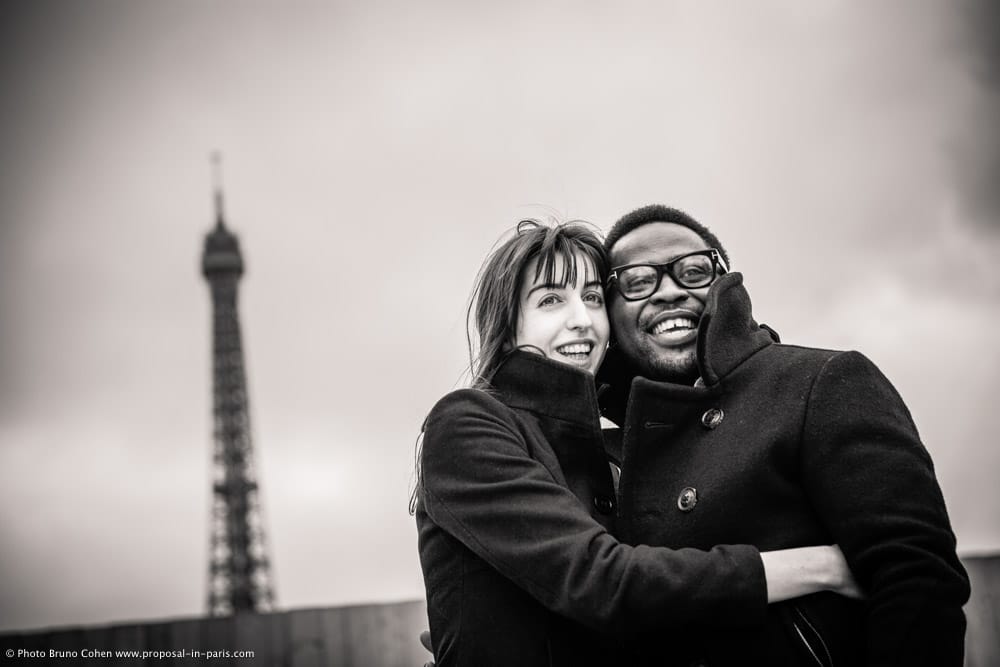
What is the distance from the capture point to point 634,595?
2504 mm

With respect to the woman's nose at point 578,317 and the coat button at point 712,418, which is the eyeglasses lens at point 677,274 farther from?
the coat button at point 712,418

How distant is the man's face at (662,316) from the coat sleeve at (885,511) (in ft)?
2.08

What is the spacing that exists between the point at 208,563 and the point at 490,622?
124 feet

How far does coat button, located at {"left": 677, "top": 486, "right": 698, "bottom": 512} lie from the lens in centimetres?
291

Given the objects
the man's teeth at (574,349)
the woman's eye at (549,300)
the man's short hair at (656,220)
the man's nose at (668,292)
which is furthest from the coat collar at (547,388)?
the man's short hair at (656,220)

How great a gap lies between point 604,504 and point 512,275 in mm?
875

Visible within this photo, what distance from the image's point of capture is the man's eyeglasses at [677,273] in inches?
139

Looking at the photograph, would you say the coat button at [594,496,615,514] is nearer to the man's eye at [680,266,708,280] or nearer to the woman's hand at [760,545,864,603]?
the woman's hand at [760,545,864,603]

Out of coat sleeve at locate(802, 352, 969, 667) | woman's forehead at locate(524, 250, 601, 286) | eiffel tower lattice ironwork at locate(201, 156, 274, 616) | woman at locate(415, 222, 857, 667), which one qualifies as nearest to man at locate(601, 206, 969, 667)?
coat sleeve at locate(802, 352, 969, 667)

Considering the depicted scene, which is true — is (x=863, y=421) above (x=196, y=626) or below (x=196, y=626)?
above

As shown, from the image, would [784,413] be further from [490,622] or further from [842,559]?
[490,622]

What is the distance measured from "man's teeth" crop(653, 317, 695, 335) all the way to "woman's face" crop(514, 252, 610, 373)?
20 cm

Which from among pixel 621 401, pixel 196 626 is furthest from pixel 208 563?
pixel 621 401

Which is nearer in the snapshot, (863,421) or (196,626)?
(863,421)
